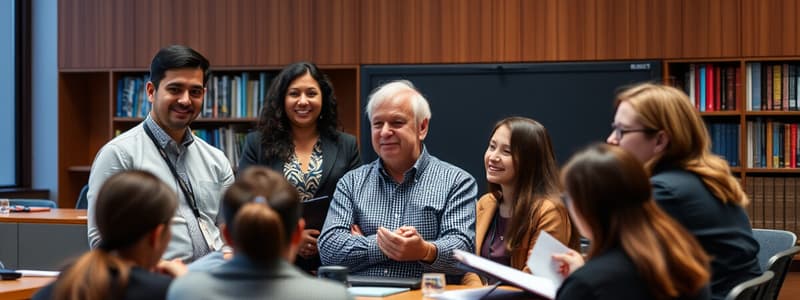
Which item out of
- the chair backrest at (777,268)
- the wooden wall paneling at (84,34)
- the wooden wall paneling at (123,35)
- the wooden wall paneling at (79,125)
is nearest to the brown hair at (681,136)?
the chair backrest at (777,268)

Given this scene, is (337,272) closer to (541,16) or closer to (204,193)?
(204,193)

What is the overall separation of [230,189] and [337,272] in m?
0.84

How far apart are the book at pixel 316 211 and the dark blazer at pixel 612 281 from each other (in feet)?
5.14

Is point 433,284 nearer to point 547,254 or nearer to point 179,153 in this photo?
point 547,254

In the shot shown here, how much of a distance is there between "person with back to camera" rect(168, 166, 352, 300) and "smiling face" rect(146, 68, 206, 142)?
1.50 metres

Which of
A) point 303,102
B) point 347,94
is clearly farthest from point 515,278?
point 347,94

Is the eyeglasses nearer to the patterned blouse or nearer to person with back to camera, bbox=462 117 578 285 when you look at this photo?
person with back to camera, bbox=462 117 578 285

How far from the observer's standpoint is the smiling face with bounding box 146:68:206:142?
330 cm

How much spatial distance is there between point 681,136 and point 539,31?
10.9ft

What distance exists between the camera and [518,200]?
3.37 meters

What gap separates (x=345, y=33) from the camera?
6.03m

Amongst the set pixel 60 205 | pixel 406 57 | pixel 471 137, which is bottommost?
pixel 60 205

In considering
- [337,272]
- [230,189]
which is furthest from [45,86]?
[230,189]

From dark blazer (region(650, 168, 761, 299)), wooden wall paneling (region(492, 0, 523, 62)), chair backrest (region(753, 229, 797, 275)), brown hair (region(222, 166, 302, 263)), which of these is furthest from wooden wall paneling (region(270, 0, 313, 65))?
brown hair (region(222, 166, 302, 263))
